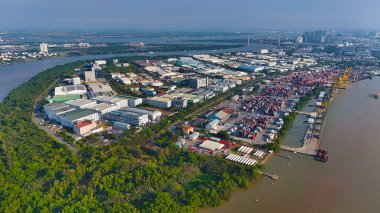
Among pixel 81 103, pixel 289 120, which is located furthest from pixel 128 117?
pixel 289 120

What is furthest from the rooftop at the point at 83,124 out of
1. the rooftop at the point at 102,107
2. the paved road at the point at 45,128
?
the rooftop at the point at 102,107

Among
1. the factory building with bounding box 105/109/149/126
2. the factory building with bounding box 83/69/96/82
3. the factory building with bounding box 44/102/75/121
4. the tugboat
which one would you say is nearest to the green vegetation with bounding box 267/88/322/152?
the tugboat

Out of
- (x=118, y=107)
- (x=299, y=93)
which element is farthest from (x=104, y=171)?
(x=299, y=93)

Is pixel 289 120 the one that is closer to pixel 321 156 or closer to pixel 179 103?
pixel 321 156

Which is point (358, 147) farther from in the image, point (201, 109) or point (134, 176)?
point (134, 176)

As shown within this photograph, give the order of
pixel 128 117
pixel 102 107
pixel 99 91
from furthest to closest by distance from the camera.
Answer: pixel 99 91
pixel 102 107
pixel 128 117
